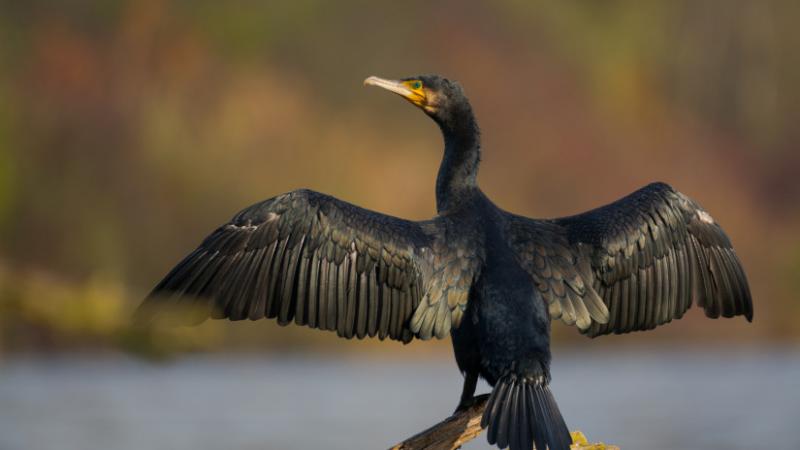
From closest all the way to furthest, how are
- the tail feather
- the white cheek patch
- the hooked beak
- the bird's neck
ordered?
the tail feather → the bird's neck → the hooked beak → the white cheek patch

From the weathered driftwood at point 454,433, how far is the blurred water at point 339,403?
7.79m

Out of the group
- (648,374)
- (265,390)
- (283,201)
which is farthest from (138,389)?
(283,201)

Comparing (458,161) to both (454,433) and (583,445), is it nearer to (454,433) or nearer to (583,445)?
(454,433)

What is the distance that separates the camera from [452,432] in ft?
20.3

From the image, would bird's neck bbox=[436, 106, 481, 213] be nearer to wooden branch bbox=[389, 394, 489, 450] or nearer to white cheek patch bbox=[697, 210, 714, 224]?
wooden branch bbox=[389, 394, 489, 450]

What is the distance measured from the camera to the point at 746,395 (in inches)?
700

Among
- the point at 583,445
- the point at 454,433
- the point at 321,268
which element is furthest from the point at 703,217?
the point at 321,268

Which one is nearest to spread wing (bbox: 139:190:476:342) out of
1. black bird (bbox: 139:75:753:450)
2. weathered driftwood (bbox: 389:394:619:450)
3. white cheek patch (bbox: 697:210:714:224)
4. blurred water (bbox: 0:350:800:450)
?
black bird (bbox: 139:75:753:450)

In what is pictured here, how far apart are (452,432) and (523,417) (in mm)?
646

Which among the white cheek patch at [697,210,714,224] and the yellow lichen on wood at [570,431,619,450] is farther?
the white cheek patch at [697,210,714,224]

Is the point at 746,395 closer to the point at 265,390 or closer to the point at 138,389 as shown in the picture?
the point at 265,390

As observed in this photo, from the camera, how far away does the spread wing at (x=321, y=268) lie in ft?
19.9

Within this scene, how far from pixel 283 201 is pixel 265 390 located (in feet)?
40.7

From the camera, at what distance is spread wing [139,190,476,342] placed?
6.07 m
